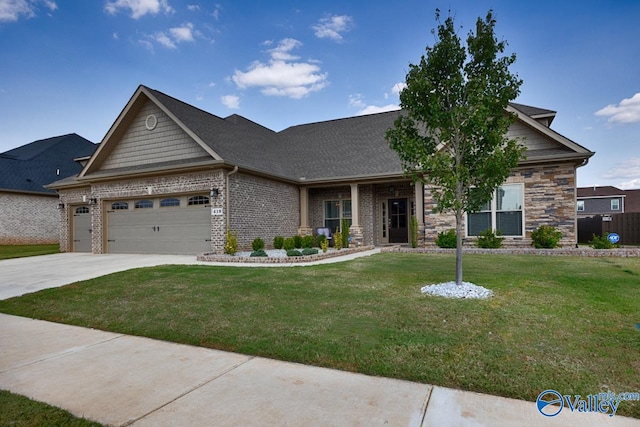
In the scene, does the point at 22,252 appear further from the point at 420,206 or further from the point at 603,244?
the point at 603,244

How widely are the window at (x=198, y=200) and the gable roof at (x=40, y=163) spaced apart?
51.4ft

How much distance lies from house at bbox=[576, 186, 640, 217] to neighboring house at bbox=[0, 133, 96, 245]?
46.8 metres

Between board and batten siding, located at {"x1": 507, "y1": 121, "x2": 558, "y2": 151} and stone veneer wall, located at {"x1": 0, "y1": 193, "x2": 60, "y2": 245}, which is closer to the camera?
board and batten siding, located at {"x1": 507, "y1": 121, "x2": 558, "y2": 151}

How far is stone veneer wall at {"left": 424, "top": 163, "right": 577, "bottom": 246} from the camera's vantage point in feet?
41.0

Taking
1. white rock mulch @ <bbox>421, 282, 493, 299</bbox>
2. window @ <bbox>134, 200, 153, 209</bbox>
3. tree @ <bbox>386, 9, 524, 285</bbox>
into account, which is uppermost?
tree @ <bbox>386, 9, 524, 285</bbox>

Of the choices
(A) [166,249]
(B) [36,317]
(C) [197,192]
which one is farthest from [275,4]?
(B) [36,317]

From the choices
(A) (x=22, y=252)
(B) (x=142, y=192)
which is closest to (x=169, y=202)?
(B) (x=142, y=192)

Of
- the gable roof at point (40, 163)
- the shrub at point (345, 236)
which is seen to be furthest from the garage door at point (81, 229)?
the shrub at point (345, 236)

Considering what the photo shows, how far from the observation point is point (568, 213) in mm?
12508

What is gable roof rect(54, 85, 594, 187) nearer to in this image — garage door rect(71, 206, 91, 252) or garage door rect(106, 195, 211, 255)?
garage door rect(106, 195, 211, 255)

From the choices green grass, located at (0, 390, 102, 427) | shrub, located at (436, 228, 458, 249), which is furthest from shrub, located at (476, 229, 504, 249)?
green grass, located at (0, 390, 102, 427)

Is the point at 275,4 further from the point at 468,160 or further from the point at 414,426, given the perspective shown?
the point at 414,426

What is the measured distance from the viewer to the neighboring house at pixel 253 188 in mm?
12719

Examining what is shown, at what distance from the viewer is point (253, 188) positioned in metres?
14.0
